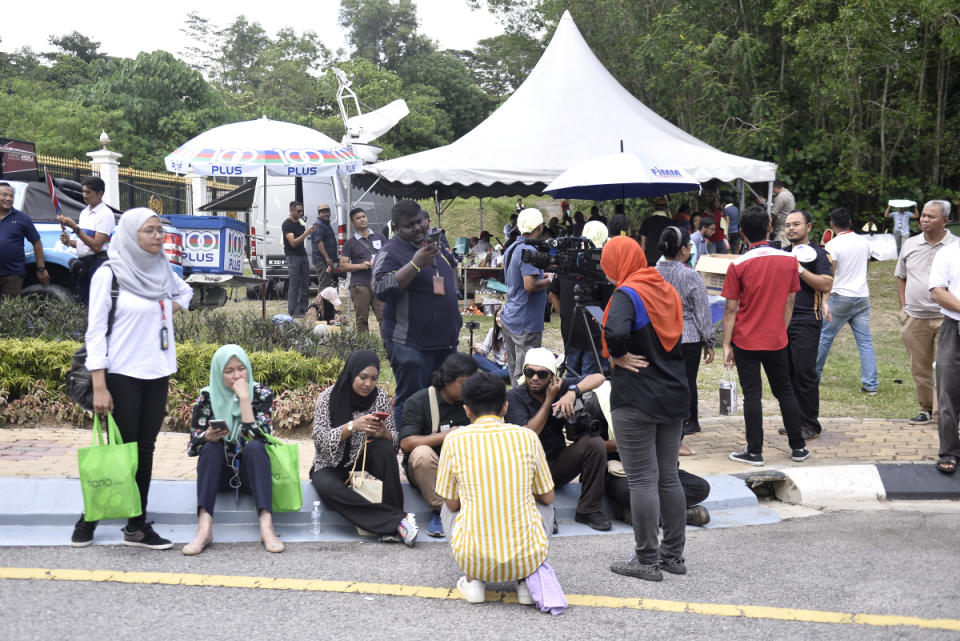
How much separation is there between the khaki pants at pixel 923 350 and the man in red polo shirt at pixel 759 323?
5.83 ft

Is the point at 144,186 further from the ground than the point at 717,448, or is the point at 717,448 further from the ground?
the point at 144,186

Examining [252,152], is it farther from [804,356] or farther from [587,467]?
[587,467]

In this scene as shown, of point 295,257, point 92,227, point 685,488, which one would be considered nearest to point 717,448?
point 685,488

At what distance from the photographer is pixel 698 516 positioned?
5594 mm

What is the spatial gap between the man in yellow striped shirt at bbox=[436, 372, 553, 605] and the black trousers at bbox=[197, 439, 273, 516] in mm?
1321

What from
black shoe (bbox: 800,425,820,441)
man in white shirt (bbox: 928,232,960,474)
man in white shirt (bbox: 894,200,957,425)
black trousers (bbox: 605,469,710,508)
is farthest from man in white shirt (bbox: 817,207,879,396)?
black trousers (bbox: 605,469,710,508)

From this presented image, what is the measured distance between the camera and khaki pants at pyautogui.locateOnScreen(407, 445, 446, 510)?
17.6ft

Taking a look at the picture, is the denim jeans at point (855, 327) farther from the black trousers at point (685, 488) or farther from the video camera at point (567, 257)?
the black trousers at point (685, 488)

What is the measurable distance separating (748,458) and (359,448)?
10.1ft

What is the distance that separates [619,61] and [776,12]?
7031 millimetres

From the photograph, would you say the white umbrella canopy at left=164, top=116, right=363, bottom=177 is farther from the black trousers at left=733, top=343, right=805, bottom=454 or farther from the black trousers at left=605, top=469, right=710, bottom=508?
the black trousers at left=605, top=469, right=710, bottom=508

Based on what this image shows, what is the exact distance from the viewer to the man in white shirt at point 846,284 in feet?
28.6

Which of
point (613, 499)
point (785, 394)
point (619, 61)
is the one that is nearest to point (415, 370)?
point (613, 499)

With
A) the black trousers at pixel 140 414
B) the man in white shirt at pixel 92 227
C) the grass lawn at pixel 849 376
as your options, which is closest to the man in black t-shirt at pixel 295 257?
the grass lawn at pixel 849 376
